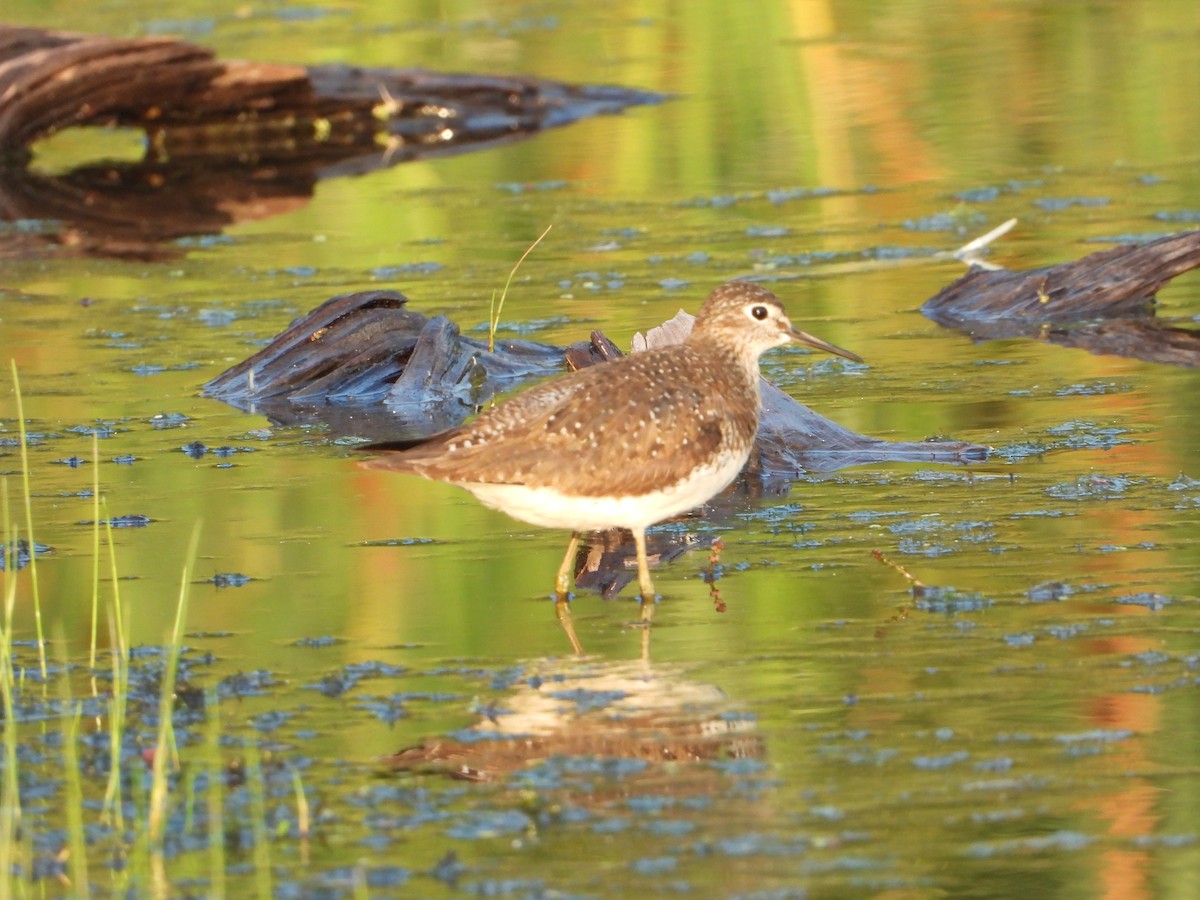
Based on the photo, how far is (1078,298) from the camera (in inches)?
393

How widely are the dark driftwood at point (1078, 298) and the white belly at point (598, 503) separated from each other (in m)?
3.83

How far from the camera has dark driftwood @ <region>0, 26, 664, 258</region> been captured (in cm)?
1382

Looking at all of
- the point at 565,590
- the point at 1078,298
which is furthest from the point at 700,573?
the point at 1078,298

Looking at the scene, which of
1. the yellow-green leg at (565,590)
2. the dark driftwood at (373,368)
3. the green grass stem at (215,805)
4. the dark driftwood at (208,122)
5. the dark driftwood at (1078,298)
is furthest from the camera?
the dark driftwood at (208,122)

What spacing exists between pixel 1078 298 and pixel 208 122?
8.35m

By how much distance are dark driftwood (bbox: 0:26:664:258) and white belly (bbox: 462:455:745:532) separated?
708 centimetres

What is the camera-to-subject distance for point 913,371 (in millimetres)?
9016

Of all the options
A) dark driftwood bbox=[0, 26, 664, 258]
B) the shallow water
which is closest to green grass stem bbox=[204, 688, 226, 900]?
the shallow water

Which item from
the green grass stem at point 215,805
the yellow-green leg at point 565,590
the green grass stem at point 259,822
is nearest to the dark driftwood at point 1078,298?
the yellow-green leg at point 565,590

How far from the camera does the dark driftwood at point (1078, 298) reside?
31.7 feet

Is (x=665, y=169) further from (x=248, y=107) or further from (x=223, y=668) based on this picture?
(x=223, y=668)

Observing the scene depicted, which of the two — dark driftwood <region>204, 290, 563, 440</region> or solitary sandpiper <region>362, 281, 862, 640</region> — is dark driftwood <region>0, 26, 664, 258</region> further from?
solitary sandpiper <region>362, 281, 862, 640</region>

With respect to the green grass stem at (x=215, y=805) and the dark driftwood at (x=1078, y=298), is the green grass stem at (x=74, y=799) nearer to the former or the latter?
the green grass stem at (x=215, y=805)

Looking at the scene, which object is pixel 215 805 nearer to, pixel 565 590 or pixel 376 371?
pixel 565 590
